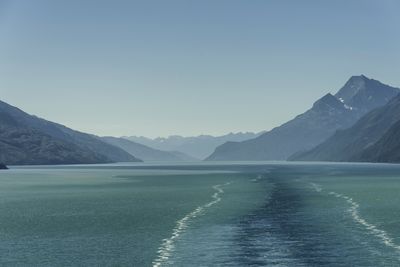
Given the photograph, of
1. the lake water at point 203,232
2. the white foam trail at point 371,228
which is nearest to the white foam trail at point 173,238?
the lake water at point 203,232

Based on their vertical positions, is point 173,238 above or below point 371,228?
below

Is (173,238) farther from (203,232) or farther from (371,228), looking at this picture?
(371,228)

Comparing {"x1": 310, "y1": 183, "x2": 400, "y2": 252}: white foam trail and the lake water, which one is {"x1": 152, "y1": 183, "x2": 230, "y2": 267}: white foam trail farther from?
{"x1": 310, "y1": 183, "x2": 400, "y2": 252}: white foam trail

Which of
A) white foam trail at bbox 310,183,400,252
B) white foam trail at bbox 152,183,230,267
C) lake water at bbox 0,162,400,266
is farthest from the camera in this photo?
white foam trail at bbox 310,183,400,252

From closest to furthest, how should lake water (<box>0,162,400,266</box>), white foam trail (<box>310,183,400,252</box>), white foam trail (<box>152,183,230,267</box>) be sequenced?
white foam trail (<box>152,183,230,267</box>), lake water (<box>0,162,400,266</box>), white foam trail (<box>310,183,400,252</box>)

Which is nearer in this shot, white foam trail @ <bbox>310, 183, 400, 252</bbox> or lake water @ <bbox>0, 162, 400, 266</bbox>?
lake water @ <bbox>0, 162, 400, 266</bbox>

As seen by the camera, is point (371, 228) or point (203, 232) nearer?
point (203, 232)

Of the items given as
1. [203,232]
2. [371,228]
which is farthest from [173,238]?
[371,228]

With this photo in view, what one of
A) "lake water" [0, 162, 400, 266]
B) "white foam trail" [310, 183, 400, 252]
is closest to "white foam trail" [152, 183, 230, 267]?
"lake water" [0, 162, 400, 266]

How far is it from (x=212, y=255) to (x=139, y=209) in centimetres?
5290

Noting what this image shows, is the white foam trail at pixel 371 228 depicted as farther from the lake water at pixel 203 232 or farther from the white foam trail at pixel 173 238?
the white foam trail at pixel 173 238

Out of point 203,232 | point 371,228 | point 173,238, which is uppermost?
point 371,228

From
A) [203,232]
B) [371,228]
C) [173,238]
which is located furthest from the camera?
[371,228]

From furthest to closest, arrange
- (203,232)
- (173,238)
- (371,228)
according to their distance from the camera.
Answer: (371,228) < (203,232) < (173,238)
